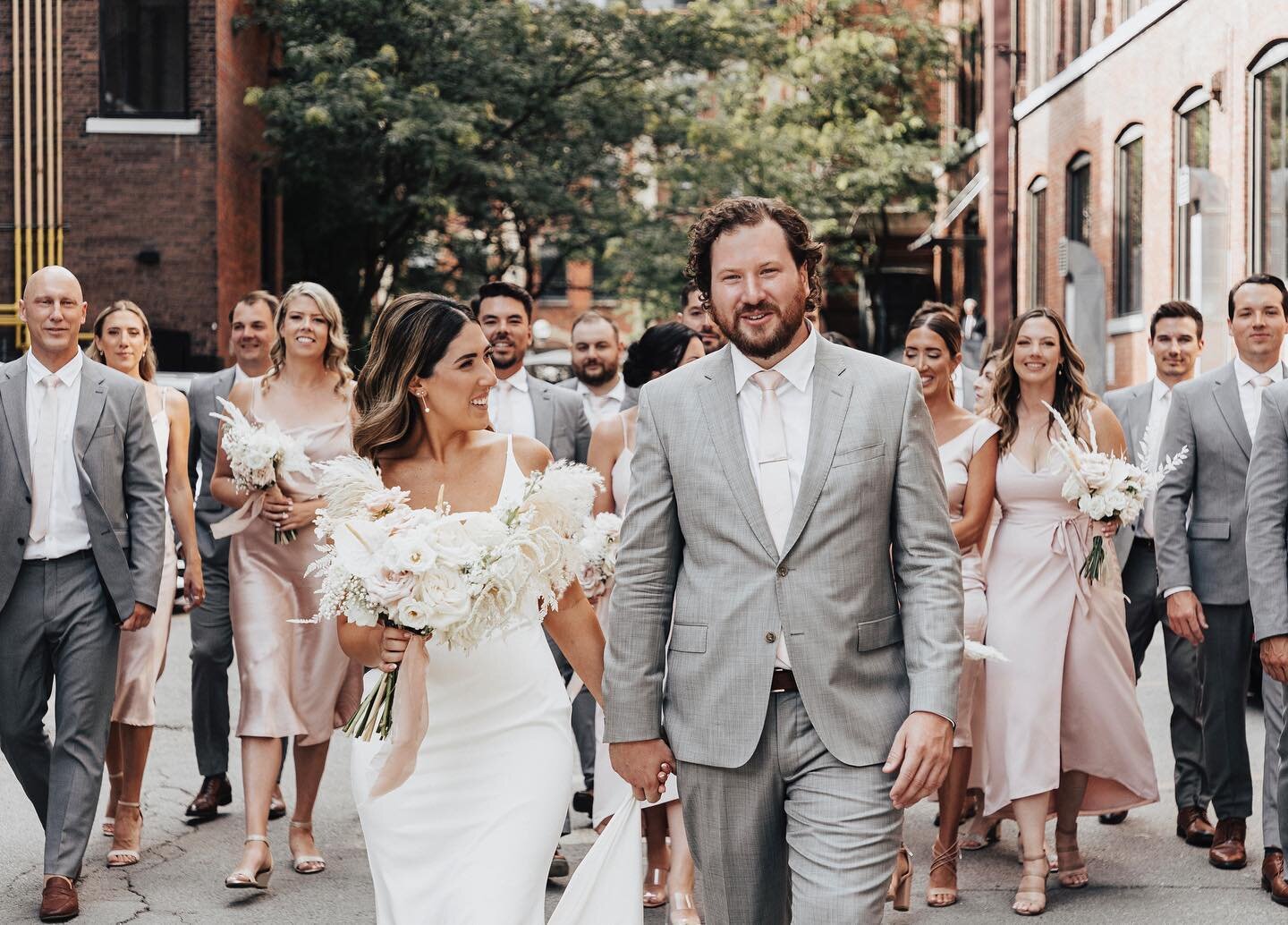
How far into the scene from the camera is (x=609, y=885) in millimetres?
4258

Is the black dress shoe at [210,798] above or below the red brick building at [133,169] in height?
below

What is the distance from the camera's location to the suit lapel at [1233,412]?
7074 millimetres

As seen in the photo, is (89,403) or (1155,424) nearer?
(89,403)

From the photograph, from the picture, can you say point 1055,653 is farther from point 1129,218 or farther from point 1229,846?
point 1129,218

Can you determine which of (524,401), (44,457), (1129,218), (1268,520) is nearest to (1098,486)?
(1268,520)

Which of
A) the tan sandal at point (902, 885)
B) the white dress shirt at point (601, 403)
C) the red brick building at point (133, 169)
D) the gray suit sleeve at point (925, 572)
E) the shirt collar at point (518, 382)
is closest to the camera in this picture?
the gray suit sleeve at point (925, 572)

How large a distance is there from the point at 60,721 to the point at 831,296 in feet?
119

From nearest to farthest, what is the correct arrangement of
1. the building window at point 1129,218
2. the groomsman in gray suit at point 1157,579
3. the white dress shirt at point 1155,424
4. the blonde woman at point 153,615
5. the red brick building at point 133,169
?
the blonde woman at point 153,615 < the groomsman in gray suit at point 1157,579 < the white dress shirt at point 1155,424 < the building window at point 1129,218 < the red brick building at point 133,169

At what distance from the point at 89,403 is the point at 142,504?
1.59 ft

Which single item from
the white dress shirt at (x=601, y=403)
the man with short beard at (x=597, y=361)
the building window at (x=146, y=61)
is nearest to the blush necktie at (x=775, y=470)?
the man with short beard at (x=597, y=361)

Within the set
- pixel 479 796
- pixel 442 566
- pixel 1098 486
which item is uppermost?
pixel 1098 486

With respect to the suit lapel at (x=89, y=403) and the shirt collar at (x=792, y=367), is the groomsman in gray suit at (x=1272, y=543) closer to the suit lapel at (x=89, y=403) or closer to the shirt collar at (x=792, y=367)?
the shirt collar at (x=792, y=367)

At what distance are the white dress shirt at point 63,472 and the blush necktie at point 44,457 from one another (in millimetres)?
11

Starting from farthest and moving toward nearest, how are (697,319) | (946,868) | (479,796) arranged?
1. (697,319)
2. (946,868)
3. (479,796)
